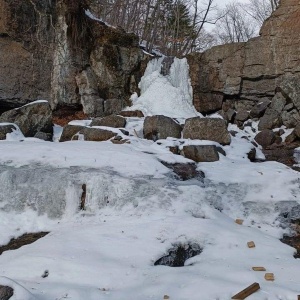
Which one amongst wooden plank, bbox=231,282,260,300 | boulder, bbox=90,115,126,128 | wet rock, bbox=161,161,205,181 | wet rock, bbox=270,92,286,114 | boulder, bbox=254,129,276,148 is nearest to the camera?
wooden plank, bbox=231,282,260,300

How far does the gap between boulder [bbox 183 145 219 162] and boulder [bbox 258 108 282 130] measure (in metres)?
3.73

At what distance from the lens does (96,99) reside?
1145cm

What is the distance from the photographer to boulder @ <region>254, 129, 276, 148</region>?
929 centimetres

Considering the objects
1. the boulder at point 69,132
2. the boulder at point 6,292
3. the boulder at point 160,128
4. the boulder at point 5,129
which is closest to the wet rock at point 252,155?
the boulder at point 160,128

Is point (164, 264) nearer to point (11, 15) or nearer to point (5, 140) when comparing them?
point (5, 140)

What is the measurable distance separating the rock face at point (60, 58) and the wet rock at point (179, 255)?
308 inches

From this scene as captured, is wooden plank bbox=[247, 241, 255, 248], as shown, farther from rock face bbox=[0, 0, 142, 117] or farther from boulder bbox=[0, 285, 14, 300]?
rock face bbox=[0, 0, 142, 117]

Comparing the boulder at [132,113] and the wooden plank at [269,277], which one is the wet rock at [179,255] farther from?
the boulder at [132,113]

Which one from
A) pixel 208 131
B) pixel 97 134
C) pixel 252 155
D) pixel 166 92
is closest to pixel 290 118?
pixel 252 155

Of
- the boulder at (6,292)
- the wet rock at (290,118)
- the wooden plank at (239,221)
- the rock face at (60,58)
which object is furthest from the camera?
the rock face at (60,58)

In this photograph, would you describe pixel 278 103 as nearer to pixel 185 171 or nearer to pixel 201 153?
pixel 201 153

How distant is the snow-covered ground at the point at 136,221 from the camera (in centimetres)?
323

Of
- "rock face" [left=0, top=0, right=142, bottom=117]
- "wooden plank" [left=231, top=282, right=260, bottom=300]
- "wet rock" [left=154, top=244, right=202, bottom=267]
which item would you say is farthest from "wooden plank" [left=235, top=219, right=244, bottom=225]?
"rock face" [left=0, top=0, right=142, bottom=117]

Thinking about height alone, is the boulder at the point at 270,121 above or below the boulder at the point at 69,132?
above
